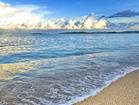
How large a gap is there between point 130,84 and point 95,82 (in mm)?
1649

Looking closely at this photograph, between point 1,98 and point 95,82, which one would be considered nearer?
point 1,98

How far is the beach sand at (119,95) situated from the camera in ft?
29.3

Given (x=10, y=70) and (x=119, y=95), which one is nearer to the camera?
(x=119, y=95)

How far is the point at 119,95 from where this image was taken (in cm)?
984

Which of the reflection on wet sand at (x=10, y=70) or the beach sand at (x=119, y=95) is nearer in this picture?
the beach sand at (x=119, y=95)

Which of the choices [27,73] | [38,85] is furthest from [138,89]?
[27,73]

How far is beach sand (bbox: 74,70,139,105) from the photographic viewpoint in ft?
29.3

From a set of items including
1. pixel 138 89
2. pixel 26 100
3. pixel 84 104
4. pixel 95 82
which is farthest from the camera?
pixel 95 82

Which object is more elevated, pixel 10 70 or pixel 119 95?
pixel 119 95

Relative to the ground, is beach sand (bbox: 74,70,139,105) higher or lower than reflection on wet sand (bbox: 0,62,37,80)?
higher

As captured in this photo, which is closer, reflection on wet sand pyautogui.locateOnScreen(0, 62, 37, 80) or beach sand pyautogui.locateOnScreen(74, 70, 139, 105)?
beach sand pyautogui.locateOnScreen(74, 70, 139, 105)

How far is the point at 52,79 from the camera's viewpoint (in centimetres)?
1347

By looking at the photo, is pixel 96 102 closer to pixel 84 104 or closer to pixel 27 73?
pixel 84 104

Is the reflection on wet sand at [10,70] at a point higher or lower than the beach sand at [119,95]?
lower
